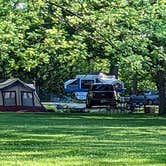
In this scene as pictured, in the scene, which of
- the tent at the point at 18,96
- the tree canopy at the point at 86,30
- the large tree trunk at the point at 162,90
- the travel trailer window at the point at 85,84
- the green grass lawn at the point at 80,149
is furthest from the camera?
the travel trailer window at the point at 85,84

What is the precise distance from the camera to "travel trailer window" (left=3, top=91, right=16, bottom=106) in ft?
123

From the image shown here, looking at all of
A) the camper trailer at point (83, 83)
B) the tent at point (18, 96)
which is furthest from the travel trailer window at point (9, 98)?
the camper trailer at point (83, 83)

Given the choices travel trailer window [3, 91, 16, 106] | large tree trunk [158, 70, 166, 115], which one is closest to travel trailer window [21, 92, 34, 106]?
travel trailer window [3, 91, 16, 106]

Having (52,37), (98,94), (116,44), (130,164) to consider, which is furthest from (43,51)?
(98,94)

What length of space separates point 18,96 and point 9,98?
0.60 metres

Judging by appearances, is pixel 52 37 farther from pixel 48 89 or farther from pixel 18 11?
pixel 48 89

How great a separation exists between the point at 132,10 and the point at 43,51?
2.98 metres

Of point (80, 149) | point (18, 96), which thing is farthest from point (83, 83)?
point (80, 149)

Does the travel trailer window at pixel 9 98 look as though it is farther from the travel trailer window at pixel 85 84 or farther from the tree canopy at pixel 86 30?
the tree canopy at pixel 86 30

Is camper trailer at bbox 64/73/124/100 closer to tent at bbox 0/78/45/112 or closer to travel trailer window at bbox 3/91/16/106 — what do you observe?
tent at bbox 0/78/45/112

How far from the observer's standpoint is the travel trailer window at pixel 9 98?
37406 mm

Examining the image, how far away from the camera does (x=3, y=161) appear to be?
9641 mm

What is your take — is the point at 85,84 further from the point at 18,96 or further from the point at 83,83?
the point at 18,96

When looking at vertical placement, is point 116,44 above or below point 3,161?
above
